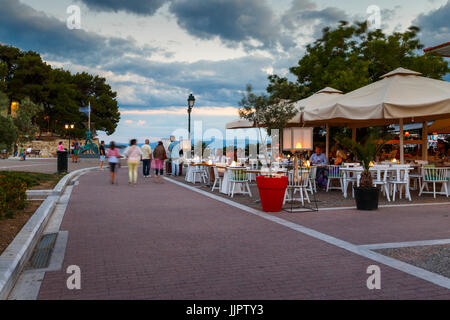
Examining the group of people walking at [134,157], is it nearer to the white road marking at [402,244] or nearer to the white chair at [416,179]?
the white chair at [416,179]

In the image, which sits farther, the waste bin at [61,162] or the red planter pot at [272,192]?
the waste bin at [61,162]

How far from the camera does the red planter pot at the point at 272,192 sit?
902 centimetres

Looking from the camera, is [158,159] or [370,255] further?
[158,159]

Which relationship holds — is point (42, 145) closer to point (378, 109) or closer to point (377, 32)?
point (377, 32)

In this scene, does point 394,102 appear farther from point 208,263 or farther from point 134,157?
point 134,157

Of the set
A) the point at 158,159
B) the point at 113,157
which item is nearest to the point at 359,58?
the point at 158,159

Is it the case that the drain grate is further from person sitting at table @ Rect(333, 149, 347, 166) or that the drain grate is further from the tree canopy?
the tree canopy

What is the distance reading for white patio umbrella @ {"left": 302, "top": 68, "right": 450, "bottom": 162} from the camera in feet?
33.8

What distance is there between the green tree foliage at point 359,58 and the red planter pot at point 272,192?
1226 centimetres

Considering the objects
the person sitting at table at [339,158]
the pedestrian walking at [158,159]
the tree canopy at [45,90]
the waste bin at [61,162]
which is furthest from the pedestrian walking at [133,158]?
the tree canopy at [45,90]

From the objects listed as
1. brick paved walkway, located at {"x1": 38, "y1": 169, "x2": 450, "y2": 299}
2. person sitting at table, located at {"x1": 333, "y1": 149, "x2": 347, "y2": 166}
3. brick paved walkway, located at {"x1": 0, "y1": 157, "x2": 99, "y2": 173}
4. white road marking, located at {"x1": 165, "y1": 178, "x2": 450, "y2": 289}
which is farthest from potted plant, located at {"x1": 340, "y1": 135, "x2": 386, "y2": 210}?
brick paved walkway, located at {"x1": 0, "y1": 157, "x2": 99, "y2": 173}

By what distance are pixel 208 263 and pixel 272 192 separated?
14.1 ft

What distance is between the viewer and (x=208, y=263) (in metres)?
5.00
